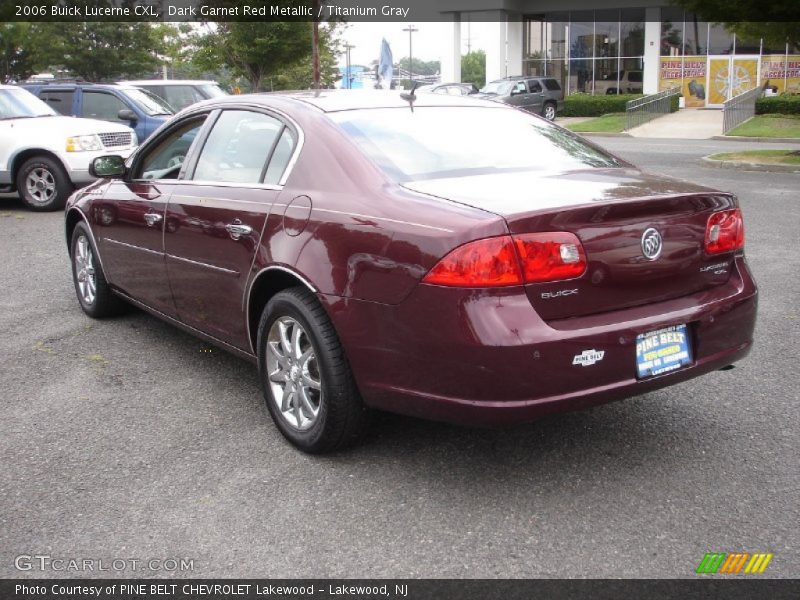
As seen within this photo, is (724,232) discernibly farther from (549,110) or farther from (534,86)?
(549,110)

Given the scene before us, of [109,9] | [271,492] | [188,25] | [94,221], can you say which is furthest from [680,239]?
[109,9]

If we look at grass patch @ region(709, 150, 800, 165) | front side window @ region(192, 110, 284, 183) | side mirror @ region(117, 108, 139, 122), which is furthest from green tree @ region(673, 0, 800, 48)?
front side window @ region(192, 110, 284, 183)

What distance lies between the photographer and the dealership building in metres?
38.0


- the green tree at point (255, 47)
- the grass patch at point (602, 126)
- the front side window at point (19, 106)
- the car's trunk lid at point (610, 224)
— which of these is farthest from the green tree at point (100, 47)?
the car's trunk lid at point (610, 224)

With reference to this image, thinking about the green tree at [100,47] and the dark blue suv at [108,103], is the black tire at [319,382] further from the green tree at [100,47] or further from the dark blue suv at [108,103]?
the green tree at [100,47]

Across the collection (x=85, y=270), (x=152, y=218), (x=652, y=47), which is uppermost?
(x=652, y=47)

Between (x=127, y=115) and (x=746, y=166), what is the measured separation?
1092cm

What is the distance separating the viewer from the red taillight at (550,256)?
3.30 m

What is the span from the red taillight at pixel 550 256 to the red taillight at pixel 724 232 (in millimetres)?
748

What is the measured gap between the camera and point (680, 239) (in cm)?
368

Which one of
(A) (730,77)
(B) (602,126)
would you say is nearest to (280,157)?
(B) (602,126)

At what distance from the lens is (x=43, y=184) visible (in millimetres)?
12516

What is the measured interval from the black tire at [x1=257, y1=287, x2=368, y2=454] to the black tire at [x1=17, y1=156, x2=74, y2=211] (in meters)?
9.35

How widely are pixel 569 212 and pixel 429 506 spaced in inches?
49.6
